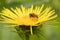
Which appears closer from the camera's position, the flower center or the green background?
the flower center

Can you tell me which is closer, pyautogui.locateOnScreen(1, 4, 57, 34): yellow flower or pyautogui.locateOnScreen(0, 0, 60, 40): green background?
pyautogui.locateOnScreen(1, 4, 57, 34): yellow flower

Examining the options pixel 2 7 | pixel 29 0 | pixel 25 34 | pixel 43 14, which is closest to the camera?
pixel 25 34

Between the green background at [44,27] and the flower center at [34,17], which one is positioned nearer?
the flower center at [34,17]

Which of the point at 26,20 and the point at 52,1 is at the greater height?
the point at 52,1

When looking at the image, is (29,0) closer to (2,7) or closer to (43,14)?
(2,7)

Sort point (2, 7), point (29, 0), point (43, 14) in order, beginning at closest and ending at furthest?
point (43, 14), point (2, 7), point (29, 0)

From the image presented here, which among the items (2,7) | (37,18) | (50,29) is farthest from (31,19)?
(2,7)

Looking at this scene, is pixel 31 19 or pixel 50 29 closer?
pixel 31 19

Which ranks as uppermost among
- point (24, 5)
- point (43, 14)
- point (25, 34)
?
point (24, 5)

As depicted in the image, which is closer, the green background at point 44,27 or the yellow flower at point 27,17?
the yellow flower at point 27,17
